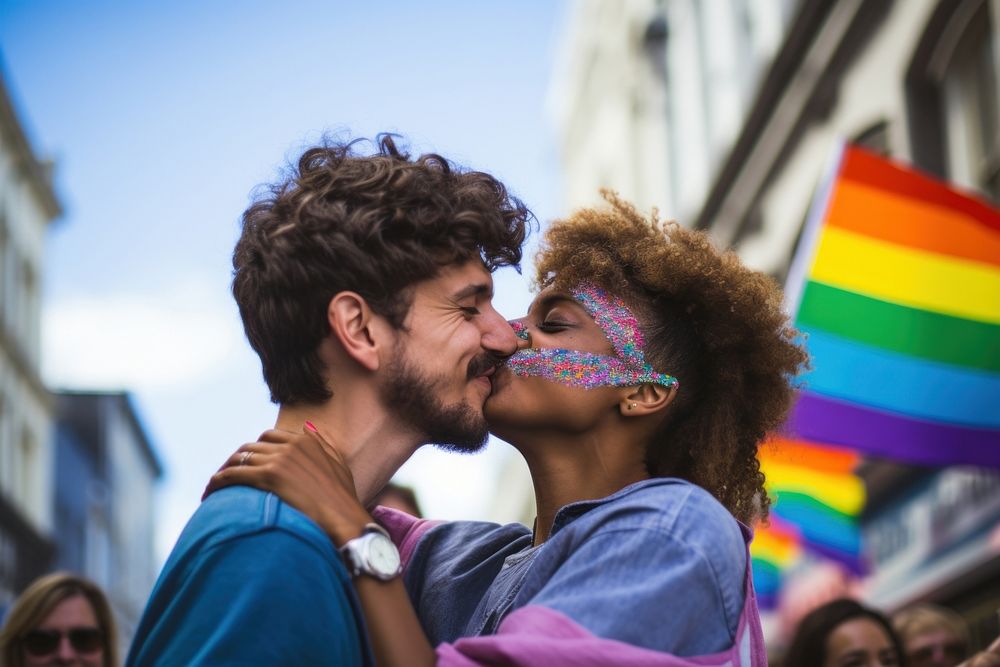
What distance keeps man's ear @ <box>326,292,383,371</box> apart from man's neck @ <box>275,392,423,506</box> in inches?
4.2

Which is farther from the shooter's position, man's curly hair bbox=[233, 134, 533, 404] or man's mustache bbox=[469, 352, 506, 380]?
man's mustache bbox=[469, 352, 506, 380]

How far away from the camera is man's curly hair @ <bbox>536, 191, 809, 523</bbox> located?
14.8 feet

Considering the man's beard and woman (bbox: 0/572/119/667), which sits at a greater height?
the man's beard

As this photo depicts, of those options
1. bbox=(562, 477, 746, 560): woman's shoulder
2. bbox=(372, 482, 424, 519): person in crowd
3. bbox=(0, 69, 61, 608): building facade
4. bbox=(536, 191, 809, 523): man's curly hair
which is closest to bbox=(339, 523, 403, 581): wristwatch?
bbox=(562, 477, 746, 560): woman's shoulder

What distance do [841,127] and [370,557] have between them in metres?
14.0

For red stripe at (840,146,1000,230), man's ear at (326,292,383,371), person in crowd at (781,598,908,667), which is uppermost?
red stripe at (840,146,1000,230)

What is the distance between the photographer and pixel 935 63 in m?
Answer: 13.4

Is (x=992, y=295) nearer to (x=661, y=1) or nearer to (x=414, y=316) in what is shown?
(x=414, y=316)

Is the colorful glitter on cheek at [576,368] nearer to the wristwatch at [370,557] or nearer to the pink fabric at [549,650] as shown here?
the wristwatch at [370,557]

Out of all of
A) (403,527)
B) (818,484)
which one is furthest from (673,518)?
(818,484)

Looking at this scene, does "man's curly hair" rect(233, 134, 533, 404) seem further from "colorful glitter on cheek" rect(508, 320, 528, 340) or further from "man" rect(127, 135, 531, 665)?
"colorful glitter on cheek" rect(508, 320, 528, 340)

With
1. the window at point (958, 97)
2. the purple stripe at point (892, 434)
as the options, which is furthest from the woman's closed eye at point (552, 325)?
the window at point (958, 97)

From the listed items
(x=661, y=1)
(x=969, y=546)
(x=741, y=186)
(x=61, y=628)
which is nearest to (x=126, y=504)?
(x=661, y=1)

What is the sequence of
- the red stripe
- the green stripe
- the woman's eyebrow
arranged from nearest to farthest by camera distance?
the woman's eyebrow
the green stripe
the red stripe
